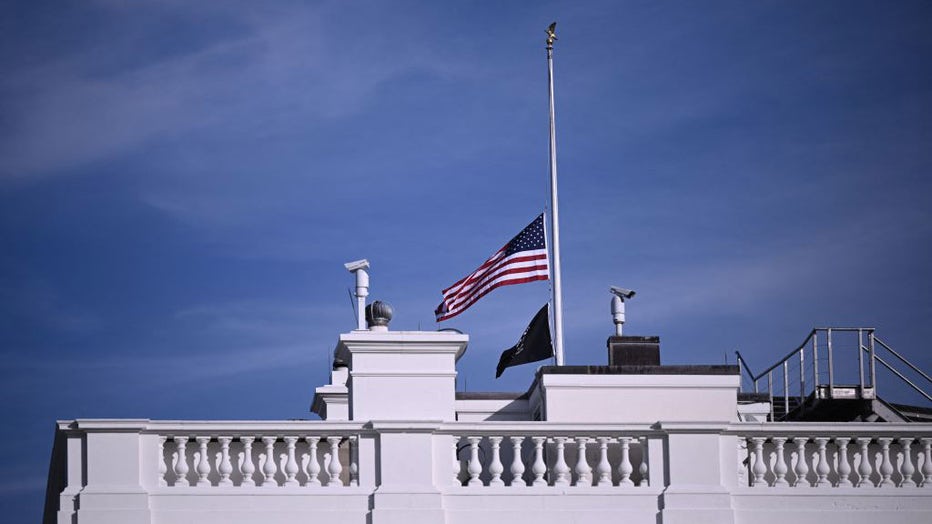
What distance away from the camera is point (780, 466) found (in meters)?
15.9

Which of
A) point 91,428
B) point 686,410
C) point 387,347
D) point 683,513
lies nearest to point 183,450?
point 91,428

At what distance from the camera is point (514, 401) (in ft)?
67.3

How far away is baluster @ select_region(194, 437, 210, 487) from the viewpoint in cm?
1534

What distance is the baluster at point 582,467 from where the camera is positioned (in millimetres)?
15625

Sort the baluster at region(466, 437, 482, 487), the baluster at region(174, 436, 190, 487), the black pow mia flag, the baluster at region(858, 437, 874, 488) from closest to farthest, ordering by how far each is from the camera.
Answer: the baluster at region(174, 436, 190, 487)
the baluster at region(466, 437, 482, 487)
the baluster at region(858, 437, 874, 488)
the black pow mia flag

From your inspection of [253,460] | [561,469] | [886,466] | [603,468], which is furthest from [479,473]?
[886,466]

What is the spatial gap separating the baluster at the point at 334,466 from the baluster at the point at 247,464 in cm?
82

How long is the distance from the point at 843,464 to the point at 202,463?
6.99 m

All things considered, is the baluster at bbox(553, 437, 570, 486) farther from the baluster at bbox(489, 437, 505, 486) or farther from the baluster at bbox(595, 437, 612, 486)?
the baluster at bbox(489, 437, 505, 486)

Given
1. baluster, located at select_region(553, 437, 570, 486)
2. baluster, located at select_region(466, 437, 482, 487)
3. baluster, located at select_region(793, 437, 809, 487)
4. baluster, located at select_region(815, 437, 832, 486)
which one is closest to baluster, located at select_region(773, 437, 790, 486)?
baluster, located at select_region(793, 437, 809, 487)

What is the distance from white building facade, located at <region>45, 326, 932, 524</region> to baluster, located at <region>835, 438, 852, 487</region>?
16 millimetres

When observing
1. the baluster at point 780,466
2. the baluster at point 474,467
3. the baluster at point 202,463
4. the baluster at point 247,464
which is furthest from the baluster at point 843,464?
the baluster at point 202,463

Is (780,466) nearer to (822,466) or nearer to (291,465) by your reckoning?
(822,466)

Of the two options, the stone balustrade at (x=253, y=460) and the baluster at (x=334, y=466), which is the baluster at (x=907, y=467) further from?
the baluster at (x=334, y=466)
